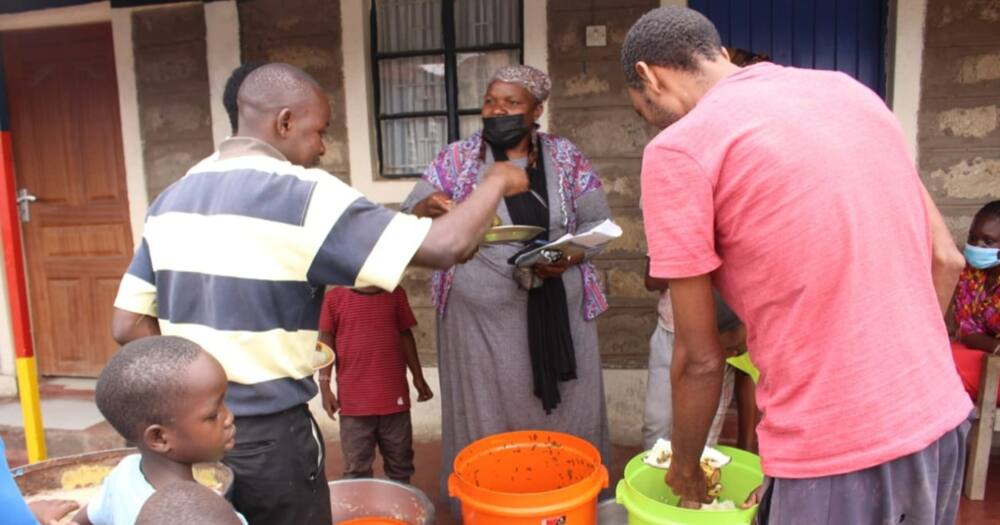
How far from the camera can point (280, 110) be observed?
6.31 feet

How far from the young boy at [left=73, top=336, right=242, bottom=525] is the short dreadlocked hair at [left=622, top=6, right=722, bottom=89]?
1.26 m

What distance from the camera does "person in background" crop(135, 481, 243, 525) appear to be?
1.18 m

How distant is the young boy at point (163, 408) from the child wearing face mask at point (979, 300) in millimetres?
3661

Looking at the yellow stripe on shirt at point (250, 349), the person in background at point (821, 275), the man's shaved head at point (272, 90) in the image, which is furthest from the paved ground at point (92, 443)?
the man's shaved head at point (272, 90)

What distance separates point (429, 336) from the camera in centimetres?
491

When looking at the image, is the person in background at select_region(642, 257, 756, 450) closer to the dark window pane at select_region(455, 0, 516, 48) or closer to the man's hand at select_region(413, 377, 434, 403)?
the man's hand at select_region(413, 377, 434, 403)

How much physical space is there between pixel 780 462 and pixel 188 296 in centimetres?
143

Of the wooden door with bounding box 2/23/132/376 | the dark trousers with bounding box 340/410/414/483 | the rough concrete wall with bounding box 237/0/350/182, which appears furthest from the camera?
the wooden door with bounding box 2/23/132/376

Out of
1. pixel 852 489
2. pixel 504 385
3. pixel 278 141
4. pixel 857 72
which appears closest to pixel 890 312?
pixel 852 489

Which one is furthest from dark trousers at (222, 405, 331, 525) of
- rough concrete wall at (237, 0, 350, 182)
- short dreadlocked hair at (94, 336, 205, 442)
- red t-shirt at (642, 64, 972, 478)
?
rough concrete wall at (237, 0, 350, 182)

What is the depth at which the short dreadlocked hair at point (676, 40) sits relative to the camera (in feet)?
5.73

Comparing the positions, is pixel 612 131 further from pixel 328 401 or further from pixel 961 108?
pixel 328 401

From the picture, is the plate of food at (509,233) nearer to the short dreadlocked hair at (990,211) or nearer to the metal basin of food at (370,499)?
the metal basin of food at (370,499)

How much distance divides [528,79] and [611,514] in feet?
6.35
